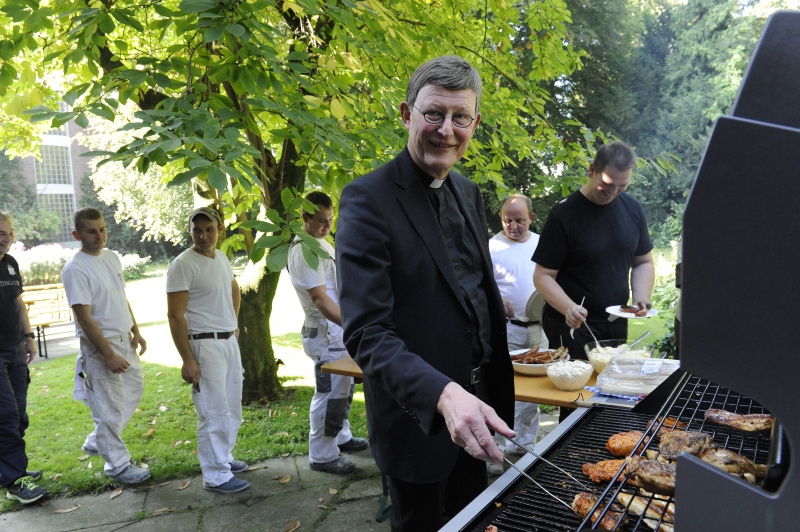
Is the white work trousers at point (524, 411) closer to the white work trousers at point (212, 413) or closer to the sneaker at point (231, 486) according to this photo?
the sneaker at point (231, 486)

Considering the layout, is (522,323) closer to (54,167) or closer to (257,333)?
(257,333)

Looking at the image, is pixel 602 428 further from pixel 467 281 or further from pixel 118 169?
pixel 118 169

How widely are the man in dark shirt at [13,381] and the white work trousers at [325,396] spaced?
88.4 inches

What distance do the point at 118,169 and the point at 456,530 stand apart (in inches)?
910

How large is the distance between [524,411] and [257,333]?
11.4 feet

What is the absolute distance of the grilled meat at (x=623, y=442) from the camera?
1.90 meters

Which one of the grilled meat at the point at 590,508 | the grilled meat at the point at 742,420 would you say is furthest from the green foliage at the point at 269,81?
the grilled meat at the point at 742,420

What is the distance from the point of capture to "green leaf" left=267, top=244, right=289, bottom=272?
3076 mm

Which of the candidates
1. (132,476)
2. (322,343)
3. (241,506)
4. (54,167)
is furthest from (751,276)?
(54,167)

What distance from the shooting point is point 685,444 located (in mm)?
1743

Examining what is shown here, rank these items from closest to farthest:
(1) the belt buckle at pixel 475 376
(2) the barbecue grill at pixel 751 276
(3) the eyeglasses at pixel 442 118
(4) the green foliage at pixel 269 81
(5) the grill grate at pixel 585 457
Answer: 1. (2) the barbecue grill at pixel 751 276
2. (5) the grill grate at pixel 585 457
3. (3) the eyeglasses at pixel 442 118
4. (1) the belt buckle at pixel 475 376
5. (4) the green foliage at pixel 269 81

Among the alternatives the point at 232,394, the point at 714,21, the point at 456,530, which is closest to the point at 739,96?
the point at 456,530

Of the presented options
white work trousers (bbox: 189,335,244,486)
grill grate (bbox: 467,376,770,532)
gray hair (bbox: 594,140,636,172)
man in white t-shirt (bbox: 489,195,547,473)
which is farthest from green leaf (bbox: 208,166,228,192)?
man in white t-shirt (bbox: 489,195,547,473)

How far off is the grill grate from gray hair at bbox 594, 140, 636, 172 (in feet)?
5.76
